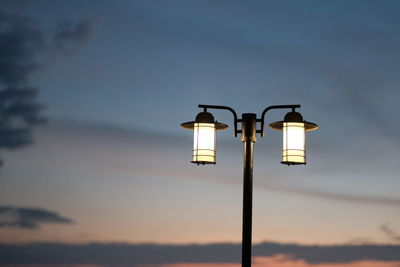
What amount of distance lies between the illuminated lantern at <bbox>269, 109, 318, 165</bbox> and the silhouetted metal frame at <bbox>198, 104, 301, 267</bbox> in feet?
0.75

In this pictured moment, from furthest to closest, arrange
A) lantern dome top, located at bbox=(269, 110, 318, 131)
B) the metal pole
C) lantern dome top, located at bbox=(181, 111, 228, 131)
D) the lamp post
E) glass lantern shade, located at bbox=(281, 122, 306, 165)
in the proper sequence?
lantern dome top, located at bbox=(181, 111, 228, 131) → lantern dome top, located at bbox=(269, 110, 318, 131) → glass lantern shade, located at bbox=(281, 122, 306, 165) → the lamp post → the metal pole

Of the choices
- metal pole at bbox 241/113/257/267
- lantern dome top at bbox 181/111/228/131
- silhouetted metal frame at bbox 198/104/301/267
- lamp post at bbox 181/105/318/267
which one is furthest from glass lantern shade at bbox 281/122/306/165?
lantern dome top at bbox 181/111/228/131

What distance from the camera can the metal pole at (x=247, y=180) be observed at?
10.5 m

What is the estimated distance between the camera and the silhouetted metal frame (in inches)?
415

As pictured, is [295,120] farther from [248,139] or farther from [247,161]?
[247,161]

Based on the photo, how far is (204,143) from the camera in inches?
436

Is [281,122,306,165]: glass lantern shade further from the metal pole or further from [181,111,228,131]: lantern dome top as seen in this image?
[181,111,228,131]: lantern dome top

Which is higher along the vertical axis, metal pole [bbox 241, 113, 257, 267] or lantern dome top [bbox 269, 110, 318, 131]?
lantern dome top [bbox 269, 110, 318, 131]

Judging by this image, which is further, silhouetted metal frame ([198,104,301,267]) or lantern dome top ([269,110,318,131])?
lantern dome top ([269,110,318,131])

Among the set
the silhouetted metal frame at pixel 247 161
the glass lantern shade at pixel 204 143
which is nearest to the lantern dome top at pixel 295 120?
the silhouetted metal frame at pixel 247 161

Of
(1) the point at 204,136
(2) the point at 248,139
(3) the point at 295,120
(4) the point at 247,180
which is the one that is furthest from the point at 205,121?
(3) the point at 295,120

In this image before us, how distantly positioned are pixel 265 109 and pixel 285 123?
1.23 feet

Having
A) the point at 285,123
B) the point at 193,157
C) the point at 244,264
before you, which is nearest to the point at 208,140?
the point at 193,157

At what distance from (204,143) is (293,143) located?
1.34 m
